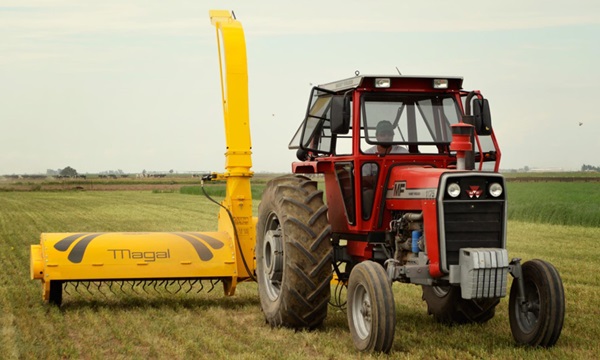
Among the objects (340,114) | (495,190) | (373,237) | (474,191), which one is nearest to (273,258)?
(373,237)

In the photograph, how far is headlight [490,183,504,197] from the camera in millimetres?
7227

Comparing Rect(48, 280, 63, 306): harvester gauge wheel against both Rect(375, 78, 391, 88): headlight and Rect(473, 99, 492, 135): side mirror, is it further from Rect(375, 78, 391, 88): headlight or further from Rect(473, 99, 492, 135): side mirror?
Rect(473, 99, 492, 135): side mirror

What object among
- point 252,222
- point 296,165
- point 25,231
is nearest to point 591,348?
point 296,165

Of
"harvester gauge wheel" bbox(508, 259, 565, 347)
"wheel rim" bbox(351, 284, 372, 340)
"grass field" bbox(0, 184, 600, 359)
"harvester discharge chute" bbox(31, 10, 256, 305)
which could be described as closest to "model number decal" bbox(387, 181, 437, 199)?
"wheel rim" bbox(351, 284, 372, 340)

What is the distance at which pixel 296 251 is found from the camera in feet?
26.0

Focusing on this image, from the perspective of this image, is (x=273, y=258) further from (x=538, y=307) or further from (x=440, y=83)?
(x=538, y=307)

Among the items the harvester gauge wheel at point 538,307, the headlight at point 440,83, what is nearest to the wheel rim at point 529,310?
the harvester gauge wheel at point 538,307

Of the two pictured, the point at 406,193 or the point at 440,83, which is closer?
the point at 406,193

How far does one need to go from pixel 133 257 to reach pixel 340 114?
11.4ft

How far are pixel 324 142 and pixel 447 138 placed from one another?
131 centimetres

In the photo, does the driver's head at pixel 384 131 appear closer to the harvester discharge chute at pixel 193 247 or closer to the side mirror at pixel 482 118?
the side mirror at pixel 482 118

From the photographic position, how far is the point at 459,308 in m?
8.56

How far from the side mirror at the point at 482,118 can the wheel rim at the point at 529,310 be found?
1.56 m

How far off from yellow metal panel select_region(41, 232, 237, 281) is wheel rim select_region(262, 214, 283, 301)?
936 millimetres
